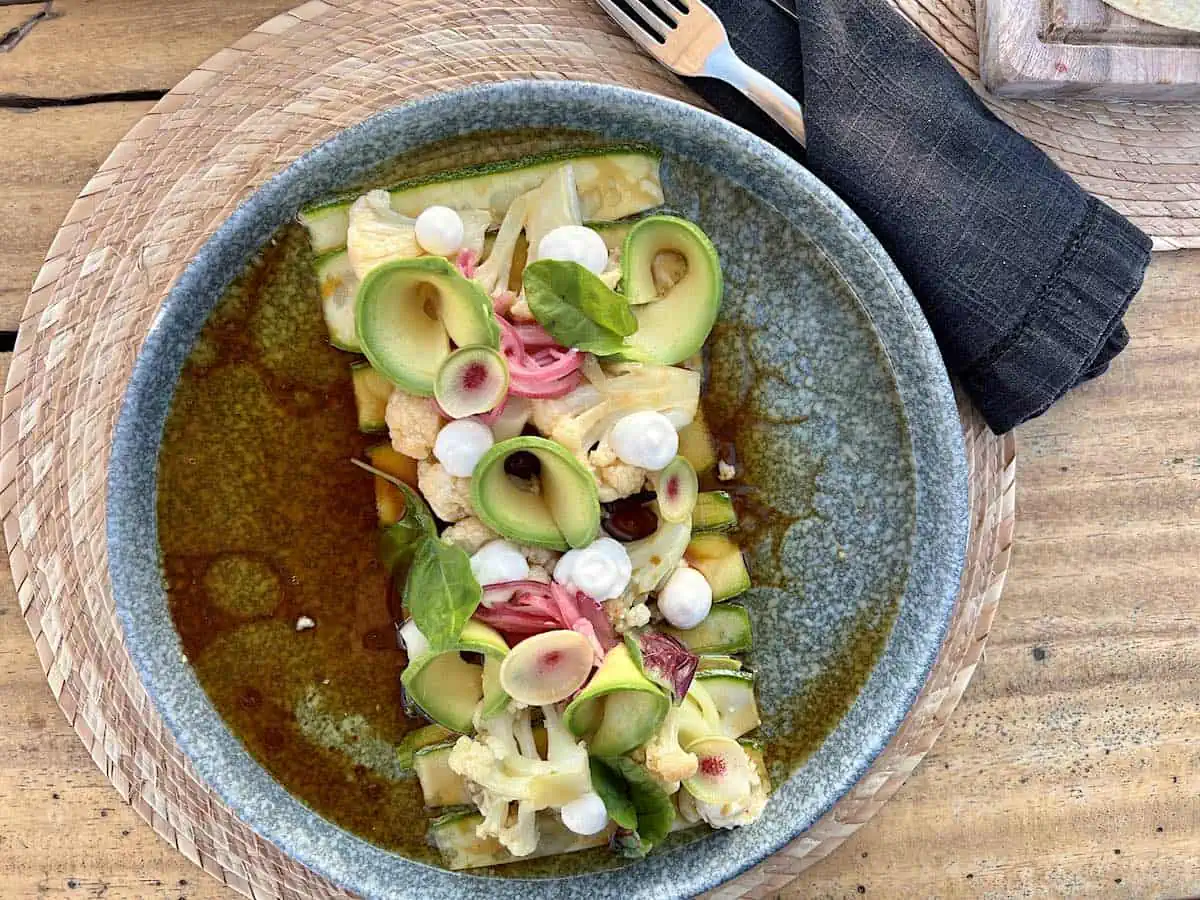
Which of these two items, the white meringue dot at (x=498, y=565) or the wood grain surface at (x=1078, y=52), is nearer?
the white meringue dot at (x=498, y=565)

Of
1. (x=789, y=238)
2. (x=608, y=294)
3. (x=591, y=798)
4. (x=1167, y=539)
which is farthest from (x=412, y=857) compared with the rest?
(x=1167, y=539)

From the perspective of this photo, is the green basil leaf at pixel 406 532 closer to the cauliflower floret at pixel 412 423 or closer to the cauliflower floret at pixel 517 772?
the cauliflower floret at pixel 412 423

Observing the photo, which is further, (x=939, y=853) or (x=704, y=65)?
(x=939, y=853)

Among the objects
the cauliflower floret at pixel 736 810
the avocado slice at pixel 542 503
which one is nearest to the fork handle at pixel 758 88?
the avocado slice at pixel 542 503

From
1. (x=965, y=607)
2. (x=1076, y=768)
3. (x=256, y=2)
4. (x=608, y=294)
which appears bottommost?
(x=1076, y=768)

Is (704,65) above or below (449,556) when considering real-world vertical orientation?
above

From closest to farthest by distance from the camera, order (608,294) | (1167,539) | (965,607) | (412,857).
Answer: (608,294) < (412,857) < (965,607) < (1167,539)

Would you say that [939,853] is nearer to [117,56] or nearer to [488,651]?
[488,651]

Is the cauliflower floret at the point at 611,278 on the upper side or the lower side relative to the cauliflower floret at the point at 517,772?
upper

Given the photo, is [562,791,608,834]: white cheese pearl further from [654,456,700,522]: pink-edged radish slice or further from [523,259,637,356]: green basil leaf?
[523,259,637,356]: green basil leaf
